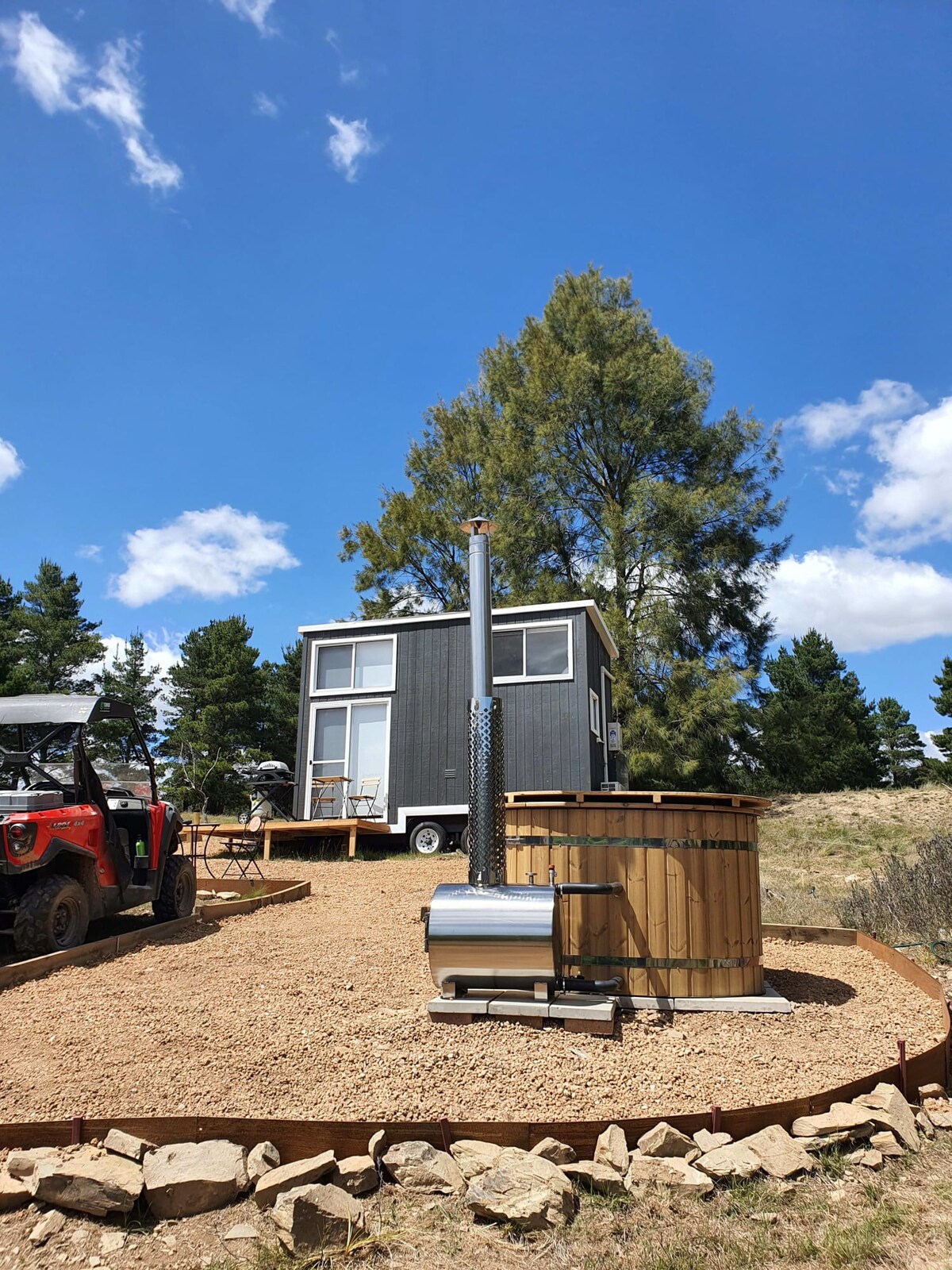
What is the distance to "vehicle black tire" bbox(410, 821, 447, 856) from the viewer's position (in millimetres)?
15633

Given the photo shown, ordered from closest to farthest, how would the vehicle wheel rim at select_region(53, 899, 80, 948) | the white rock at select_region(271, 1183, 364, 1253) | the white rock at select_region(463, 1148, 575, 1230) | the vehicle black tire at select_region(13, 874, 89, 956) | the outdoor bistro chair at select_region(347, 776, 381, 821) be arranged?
the white rock at select_region(271, 1183, 364, 1253)
the white rock at select_region(463, 1148, 575, 1230)
the vehicle black tire at select_region(13, 874, 89, 956)
the vehicle wheel rim at select_region(53, 899, 80, 948)
the outdoor bistro chair at select_region(347, 776, 381, 821)

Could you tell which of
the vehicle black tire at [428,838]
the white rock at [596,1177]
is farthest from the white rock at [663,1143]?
the vehicle black tire at [428,838]

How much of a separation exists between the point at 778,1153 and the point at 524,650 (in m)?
12.2

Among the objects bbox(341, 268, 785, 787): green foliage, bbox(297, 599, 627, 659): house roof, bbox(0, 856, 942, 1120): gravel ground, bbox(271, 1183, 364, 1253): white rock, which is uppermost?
bbox(341, 268, 785, 787): green foliage

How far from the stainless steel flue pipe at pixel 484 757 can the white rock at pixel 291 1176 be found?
2.04 metres

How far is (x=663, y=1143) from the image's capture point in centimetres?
392

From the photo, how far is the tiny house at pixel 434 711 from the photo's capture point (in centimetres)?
1566

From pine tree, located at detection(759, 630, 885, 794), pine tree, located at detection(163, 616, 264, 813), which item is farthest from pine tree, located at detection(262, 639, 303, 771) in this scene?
pine tree, located at detection(759, 630, 885, 794)

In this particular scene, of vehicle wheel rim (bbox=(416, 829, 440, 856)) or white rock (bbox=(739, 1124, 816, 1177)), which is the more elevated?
vehicle wheel rim (bbox=(416, 829, 440, 856))

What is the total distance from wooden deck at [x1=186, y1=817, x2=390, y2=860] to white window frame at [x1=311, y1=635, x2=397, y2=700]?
238cm

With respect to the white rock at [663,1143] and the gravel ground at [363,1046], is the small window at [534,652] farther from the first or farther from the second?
the white rock at [663,1143]

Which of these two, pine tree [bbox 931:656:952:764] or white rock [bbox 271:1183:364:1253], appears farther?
pine tree [bbox 931:656:952:764]

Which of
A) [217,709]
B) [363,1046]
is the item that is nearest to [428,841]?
[363,1046]

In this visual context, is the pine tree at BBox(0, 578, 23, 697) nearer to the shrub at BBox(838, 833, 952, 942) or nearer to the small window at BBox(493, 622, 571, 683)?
the small window at BBox(493, 622, 571, 683)
